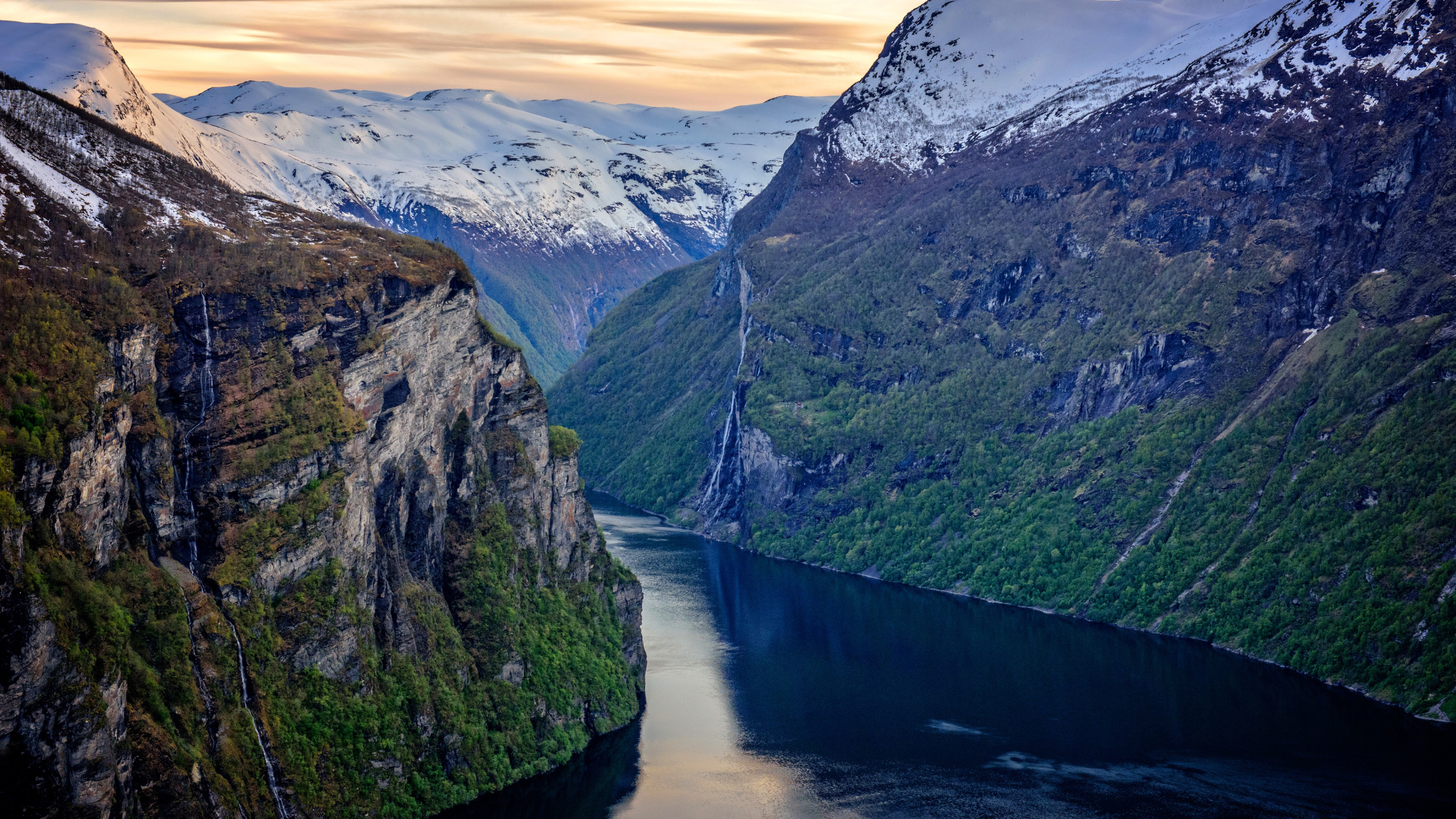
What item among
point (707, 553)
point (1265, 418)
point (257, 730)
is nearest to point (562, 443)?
point (257, 730)

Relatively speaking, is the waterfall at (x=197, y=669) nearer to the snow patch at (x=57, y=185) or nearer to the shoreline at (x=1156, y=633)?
the snow patch at (x=57, y=185)

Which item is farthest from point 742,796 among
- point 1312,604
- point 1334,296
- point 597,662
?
point 1334,296

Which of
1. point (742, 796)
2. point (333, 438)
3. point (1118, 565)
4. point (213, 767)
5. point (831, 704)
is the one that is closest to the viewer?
point (213, 767)

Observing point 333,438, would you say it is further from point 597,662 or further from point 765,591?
point 765,591

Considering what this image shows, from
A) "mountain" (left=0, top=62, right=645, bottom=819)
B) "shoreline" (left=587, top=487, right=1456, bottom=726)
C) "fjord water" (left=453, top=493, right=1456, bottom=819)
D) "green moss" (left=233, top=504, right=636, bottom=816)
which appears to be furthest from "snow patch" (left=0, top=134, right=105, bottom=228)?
"shoreline" (left=587, top=487, right=1456, bottom=726)

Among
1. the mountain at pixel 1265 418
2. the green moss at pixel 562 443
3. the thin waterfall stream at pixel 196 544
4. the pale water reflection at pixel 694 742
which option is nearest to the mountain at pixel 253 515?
the thin waterfall stream at pixel 196 544
